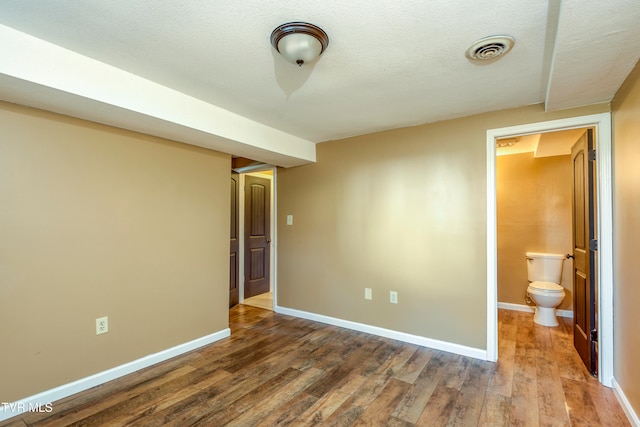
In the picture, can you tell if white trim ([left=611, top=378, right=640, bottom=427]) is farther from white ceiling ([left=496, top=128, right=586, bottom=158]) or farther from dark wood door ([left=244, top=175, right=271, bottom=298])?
dark wood door ([left=244, top=175, right=271, bottom=298])

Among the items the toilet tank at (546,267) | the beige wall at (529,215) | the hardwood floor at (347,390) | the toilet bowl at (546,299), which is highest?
the beige wall at (529,215)

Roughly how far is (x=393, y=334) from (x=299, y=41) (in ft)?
9.10

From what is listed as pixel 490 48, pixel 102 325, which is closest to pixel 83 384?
pixel 102 325

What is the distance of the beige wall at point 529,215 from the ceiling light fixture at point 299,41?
3.69 metres

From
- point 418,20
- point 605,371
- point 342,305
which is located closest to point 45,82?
point 418,20

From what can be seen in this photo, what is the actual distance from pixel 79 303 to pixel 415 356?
8.86 ft

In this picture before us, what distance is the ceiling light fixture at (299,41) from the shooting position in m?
1.48

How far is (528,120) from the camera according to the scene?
2.49 meters

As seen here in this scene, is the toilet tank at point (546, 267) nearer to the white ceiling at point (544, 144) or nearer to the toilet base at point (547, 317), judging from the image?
the toilet base at point (547, 317)

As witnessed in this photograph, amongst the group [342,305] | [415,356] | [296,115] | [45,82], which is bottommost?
[415,356]

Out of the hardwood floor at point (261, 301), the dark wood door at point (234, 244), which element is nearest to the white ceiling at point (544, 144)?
the dark wood door at point (234, 244)

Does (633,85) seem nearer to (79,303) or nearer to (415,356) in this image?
(415,356)

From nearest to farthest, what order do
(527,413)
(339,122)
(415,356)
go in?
(527,413)
(415,356)
(339,122)

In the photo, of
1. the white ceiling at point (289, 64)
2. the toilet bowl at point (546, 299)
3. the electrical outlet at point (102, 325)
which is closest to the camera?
the white ceiling at point (289, 64)
